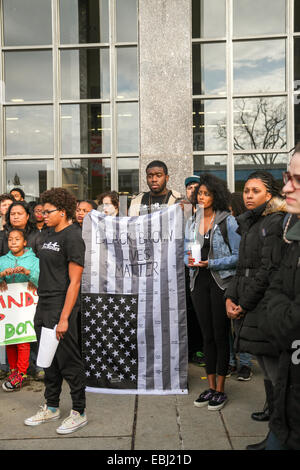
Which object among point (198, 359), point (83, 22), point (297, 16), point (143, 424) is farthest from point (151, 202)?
point (297, 16)

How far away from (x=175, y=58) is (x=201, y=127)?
4.36 ft

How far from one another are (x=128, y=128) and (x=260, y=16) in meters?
3.28

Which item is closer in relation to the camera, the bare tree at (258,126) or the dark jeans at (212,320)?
the dark jeans at (212,320)

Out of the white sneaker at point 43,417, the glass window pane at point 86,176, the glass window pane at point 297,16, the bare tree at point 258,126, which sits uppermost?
the glass window pane at point 297,16

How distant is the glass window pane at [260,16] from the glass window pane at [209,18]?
0.82 feet

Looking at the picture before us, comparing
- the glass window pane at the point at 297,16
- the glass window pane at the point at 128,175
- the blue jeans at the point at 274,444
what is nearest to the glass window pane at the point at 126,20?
the glass window pane at the point at 128,175

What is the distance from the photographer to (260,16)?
8.58 meters

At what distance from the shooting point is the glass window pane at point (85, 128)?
8906 millimetres

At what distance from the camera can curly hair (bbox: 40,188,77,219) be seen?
4.01 m

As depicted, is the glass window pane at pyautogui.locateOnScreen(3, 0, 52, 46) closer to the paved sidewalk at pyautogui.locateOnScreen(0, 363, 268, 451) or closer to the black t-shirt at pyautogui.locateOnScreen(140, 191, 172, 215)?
the black t-shirt at pyautogui.locateOnScreen(140, 191, 172, 215)

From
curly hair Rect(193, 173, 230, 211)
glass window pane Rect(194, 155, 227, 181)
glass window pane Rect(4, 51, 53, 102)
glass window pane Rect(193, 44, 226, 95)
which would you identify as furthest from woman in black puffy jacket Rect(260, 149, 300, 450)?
glass window pane Rect(4, 51, 53, 102)

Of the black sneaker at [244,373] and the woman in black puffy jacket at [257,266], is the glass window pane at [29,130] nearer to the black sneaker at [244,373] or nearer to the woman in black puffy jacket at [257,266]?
the black sneaker at [244,373]

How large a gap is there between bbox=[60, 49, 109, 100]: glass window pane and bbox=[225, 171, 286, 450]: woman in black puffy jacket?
Answer: 6.00 metres

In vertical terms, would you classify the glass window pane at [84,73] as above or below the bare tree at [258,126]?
above
